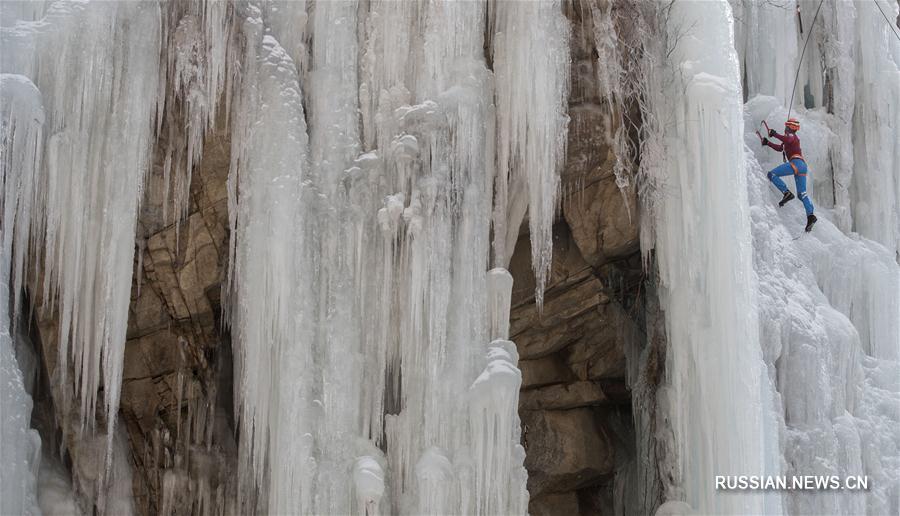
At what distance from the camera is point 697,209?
8.12m

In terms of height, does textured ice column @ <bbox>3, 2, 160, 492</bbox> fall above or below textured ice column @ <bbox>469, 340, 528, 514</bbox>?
above

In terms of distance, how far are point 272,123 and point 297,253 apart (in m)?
0.94

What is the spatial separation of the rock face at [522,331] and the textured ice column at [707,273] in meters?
0.52

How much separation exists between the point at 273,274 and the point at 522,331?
2516 mm

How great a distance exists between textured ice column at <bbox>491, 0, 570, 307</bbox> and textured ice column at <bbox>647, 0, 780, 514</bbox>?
2.59ft

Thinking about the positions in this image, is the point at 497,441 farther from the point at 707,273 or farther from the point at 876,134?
the point at 876,134

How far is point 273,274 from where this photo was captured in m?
7.88

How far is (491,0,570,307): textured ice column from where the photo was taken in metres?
8.12

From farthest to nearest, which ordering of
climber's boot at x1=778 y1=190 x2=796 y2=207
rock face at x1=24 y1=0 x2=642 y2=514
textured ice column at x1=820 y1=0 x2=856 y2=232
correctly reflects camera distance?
textured ice column at x1=820 y1=0 x2=856 y2=232 → climber's boot at x1=778 y1=190 x2=796 y2=207 → rock face at x1=24 y1=0 x2=642 y2=514

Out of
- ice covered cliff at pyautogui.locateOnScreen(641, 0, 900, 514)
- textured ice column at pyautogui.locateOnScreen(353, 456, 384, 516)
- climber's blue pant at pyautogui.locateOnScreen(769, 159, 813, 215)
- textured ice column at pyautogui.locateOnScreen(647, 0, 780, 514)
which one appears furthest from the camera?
climber's blue pant at pyautogui.locateOnScreen(769, 159, 813, 215)

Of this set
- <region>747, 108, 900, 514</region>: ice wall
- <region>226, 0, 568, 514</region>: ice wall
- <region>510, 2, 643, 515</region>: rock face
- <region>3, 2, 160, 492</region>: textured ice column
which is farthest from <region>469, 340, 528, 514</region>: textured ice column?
<region>3, 2, 160, 492</region>: textured ice column

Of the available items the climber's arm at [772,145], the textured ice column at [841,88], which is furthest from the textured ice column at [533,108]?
the textured ice column at [841,88]

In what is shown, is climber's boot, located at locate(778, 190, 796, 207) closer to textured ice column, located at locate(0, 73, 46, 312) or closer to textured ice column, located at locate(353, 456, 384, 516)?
textured ice column, located at locate(353, 456, 384, 516)

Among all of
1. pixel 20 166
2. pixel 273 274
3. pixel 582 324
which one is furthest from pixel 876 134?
pixel 20 166
